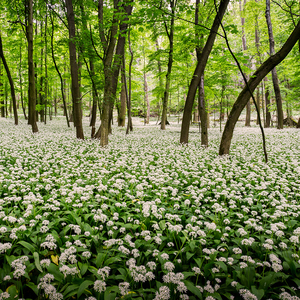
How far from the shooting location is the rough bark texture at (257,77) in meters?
6.04

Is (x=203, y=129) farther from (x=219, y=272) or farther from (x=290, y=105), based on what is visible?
(x=290, y=105)

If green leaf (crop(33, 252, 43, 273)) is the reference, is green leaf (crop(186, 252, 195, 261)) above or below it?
Result: below

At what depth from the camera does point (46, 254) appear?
7.75ft

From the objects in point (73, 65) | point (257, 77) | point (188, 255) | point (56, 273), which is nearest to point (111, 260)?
point (56, 273)

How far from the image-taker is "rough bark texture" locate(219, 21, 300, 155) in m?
6.04

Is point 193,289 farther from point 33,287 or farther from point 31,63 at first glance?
point 31,63

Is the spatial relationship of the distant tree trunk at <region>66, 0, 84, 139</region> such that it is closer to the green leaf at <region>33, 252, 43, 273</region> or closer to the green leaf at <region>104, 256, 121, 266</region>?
the green leaf at <region>33, 252, 43, 273</region>

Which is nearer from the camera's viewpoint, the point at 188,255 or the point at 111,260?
the point at 111,260

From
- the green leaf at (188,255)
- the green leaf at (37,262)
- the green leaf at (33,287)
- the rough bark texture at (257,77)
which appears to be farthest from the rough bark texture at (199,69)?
the green leaf at (33,287)

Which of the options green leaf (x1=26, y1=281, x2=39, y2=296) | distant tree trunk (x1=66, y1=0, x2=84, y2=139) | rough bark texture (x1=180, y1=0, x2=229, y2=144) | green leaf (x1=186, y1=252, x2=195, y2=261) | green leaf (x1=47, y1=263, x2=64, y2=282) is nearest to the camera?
green leaf (x1=26, y1=281, x2=39, y2=296)

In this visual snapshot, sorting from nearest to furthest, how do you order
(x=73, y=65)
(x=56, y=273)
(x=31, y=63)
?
(x=56, y=273), (x=73, y=65), (x=31, y=63)

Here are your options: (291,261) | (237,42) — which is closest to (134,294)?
(291,261)

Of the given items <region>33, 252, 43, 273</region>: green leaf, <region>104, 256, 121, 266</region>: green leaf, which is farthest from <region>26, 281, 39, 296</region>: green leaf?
<region>104, 256, 121, 266</region>: green leaf

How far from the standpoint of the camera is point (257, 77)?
6.69 m
